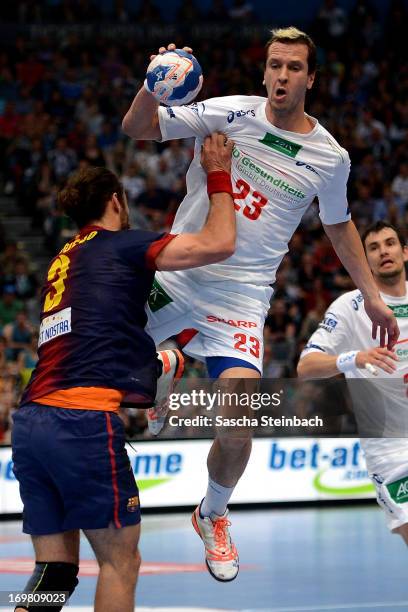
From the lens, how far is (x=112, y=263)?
5953 millimetres

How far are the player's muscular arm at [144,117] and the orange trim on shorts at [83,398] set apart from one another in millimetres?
1794

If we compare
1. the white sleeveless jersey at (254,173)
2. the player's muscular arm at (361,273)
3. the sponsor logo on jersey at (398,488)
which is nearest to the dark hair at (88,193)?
the white sleeveless jersey at (254,173)

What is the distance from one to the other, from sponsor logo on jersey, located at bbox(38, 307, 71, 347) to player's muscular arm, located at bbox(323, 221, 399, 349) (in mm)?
2281

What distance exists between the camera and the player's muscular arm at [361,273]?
7.44 meters

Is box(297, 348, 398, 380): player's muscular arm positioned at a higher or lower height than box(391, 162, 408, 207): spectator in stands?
higher

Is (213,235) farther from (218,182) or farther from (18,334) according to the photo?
(18,334)

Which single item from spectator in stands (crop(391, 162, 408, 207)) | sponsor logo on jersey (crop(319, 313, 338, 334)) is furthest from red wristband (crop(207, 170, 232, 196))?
spectator in stands (crop(391, 162, 408, 207))

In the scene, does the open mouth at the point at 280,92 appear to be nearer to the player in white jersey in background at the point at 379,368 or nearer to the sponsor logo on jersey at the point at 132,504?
the player in white jersey in background at the point at 379,368

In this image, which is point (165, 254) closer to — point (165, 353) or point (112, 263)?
point (112, 263)

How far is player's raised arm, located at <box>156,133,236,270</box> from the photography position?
19.4ft

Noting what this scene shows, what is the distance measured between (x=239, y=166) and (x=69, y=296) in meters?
1.60

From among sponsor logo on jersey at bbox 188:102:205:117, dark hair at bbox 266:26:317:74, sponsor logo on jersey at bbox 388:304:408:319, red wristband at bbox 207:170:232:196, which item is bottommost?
sponsor logo on jersey at bbox 388:304:408:319

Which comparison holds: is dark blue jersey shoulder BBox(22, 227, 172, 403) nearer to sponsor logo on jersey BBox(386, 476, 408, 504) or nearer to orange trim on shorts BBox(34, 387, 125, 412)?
orange trim on shorts BBox(34, 387, 125, 412)

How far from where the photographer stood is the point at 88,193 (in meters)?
6.05
